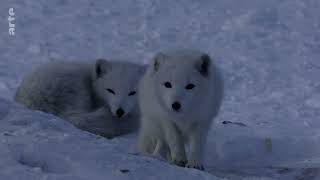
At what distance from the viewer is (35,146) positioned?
133 inches

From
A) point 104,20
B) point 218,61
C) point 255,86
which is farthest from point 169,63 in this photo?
point 104,20

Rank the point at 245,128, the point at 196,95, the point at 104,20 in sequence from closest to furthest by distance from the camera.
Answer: the point at 196,95 → the point at 245,128 → the point at 104,20

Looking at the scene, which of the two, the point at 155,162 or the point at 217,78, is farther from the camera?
the point at 217,78

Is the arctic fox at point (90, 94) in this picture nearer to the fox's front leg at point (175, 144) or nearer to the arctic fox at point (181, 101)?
the arctic fox at point (181, 101)

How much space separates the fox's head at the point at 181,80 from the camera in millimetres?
4500

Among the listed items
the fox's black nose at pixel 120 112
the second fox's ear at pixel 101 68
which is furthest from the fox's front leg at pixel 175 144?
the second fox's ear at pixel 101 68

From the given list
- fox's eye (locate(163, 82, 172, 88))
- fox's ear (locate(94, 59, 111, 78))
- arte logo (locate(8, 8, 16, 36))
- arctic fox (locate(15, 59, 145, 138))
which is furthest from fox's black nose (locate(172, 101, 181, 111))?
arte logo (locate(8, 8, 16, 36))

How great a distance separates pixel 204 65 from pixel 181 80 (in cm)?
23

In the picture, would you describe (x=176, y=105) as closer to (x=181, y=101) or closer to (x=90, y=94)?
(x=181, y=101)

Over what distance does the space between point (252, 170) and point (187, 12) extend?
23.8ft

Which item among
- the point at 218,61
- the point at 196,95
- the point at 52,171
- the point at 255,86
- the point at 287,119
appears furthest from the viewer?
the point at 218,61

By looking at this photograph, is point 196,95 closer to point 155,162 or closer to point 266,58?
point 155,162

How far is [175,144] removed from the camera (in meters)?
4.77

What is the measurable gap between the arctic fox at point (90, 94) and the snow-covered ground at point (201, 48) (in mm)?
234
